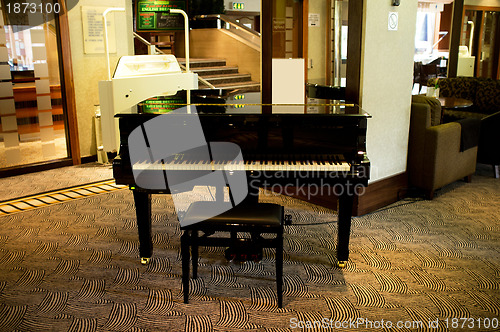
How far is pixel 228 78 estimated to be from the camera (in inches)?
363

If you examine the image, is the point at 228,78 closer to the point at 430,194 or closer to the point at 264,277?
the point at 430,194

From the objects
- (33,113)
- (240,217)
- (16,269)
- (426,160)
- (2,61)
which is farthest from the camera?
(33,113)

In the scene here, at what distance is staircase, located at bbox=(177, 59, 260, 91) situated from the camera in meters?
8.98

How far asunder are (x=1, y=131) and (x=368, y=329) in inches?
192

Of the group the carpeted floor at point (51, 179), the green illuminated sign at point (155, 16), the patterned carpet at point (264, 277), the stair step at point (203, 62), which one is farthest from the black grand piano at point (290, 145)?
the green illuminated sign at point (155, 16)

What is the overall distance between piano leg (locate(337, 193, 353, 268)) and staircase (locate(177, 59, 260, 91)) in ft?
19.5

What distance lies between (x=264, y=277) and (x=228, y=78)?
259 inches

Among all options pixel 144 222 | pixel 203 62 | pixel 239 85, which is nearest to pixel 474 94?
pixel 239 85

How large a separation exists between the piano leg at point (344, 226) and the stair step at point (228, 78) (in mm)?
6180

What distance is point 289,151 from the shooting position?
9.80ft

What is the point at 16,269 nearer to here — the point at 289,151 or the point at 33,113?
the point at 289,151

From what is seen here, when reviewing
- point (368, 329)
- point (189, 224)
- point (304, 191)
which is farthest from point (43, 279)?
point (304, 191)

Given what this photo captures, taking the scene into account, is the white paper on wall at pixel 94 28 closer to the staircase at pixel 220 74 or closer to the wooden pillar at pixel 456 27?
the staircase at pixel 220 74

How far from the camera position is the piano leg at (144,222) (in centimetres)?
311
